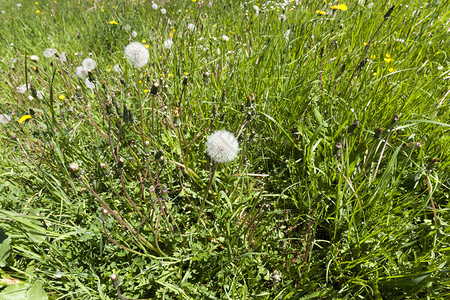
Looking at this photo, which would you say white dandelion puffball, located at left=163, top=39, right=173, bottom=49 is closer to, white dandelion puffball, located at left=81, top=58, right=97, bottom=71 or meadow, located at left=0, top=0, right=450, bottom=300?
meadow, located at left=0, top=0, right=450, bottom=300

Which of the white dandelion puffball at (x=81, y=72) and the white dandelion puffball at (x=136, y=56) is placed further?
the white dandelion puffball at (x=81, y=72)

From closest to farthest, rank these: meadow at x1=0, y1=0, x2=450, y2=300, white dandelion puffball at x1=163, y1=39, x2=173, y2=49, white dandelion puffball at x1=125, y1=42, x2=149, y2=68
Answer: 1. meadow at x1=0, y1=0, x2=450, y2=300
2. white dandelion puffball at x1=125, y1=42, x2=149, y2=68
3. white dandelion puffball at x1=163, y1=39, x2=173, y2=49

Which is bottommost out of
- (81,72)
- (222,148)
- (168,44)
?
(222,148)

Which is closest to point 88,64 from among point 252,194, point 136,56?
point 136,56

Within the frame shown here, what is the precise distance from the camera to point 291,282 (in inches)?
46.0

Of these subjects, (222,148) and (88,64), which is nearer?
(222,148)

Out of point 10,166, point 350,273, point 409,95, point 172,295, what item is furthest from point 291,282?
point 10,166

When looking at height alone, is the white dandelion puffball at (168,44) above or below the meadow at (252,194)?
above

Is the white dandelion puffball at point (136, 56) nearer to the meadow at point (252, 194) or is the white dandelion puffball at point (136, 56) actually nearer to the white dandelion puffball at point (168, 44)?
the meadow at point (252, 194)

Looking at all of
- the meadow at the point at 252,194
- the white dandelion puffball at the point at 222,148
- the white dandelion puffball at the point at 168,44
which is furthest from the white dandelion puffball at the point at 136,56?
the white dandelion puffball at the point at 168,44

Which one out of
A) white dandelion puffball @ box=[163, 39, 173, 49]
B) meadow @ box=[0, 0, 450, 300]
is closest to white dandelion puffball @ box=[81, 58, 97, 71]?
meadow @ box=[0, 0, 450, 300]

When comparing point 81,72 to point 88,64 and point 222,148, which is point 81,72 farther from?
point 222,148

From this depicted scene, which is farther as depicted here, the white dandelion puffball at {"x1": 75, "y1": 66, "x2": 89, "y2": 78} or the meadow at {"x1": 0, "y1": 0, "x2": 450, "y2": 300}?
the white dandelion puffball at {"x1": 75, "y1": 66, "x2": 89, "y2": 78}

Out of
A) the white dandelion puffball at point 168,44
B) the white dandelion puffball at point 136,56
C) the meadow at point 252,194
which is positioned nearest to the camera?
the meadow at point 252,194
